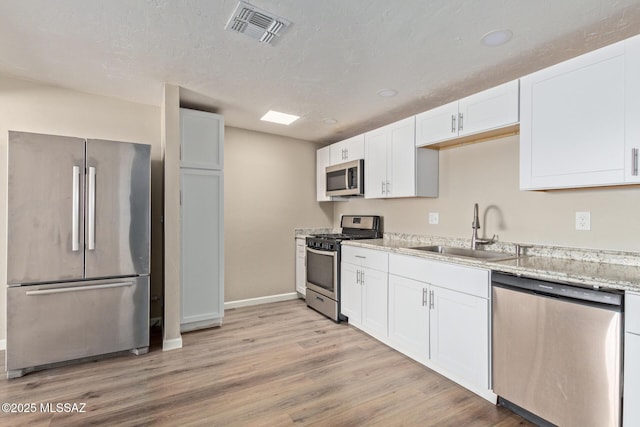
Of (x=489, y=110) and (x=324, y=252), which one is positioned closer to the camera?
(x=489, y=110)

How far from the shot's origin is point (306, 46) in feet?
6.70

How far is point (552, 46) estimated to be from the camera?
194 cm

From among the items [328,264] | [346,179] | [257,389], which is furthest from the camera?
[346,179]

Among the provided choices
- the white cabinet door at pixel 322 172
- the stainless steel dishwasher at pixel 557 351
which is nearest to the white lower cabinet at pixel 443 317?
the stainless steel dishwasher at pixel 557 351

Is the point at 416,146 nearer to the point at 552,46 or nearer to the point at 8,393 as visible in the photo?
the point at 552,46

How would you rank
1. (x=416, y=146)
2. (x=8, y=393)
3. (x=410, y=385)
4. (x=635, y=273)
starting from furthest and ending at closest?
(x=416, y=146) < (x=410, y=385) < (x=8, y=393) < (x=635, y=273)

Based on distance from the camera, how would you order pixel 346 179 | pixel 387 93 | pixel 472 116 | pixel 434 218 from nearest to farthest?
pixel 472 116 < pixel 387 93 < pixel 434 218 < pixel 346 179

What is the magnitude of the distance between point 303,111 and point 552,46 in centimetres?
221

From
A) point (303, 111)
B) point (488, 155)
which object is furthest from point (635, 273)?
point (303, 111)

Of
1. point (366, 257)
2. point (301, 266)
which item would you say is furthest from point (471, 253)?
point (301, 266)

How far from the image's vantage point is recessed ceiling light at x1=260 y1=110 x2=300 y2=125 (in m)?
3.44

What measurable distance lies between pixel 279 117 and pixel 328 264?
6.12 feet

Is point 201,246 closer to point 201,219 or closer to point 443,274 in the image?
point 201,219

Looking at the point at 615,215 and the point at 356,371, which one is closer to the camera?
the point at 615,215
